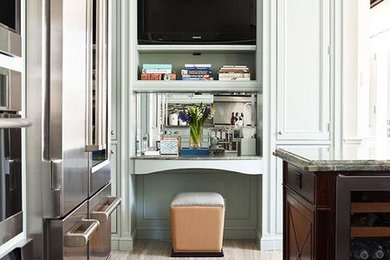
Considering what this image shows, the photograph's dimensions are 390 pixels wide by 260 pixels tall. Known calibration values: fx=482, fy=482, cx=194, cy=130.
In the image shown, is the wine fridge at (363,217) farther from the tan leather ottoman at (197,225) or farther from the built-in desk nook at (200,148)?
the built-in desk nook at (200,148)

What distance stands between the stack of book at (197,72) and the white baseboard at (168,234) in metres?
1.44

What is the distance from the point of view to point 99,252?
2197 millimetres

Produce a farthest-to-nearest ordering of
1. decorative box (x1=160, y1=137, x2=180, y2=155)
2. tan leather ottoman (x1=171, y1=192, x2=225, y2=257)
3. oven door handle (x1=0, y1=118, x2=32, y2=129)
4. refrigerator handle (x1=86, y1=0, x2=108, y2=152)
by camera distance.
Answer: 1. decorative box (x1=160, y1=137, x2=180, y2=155)
2. tan leather ottoman (x1=171, y1=192, x2=225, y2=257)
3. refrigerator handle (x1=86, y1=0, x2=108, y2=152)
4. oven door handle (x1=0, y1=118, x2=32, y2=129)

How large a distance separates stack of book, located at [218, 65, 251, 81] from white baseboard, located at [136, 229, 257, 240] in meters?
1.41

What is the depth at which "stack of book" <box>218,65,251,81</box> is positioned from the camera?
4262mm

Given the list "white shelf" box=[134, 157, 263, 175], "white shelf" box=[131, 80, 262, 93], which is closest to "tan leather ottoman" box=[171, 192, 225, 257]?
"white shelf" box=[134, 157, 263, 175]

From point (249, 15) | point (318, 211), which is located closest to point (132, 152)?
point (249, 15)

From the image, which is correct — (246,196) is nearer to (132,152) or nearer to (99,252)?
(132,152)

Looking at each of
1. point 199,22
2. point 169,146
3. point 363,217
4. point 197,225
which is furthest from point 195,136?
point 363,217

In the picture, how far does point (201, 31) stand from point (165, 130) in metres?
0.96

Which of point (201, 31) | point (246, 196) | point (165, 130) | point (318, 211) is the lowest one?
point (246, 196)

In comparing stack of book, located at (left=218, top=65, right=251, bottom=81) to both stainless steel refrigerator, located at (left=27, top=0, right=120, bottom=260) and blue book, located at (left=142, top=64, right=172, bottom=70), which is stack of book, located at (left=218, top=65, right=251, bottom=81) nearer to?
blue book, located at (left=142, top=64, right=172, bottom=70)

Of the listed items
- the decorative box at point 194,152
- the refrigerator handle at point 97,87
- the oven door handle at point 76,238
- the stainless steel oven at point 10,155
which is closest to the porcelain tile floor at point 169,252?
the decorative box at point 194,152

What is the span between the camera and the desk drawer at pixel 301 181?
210cm
